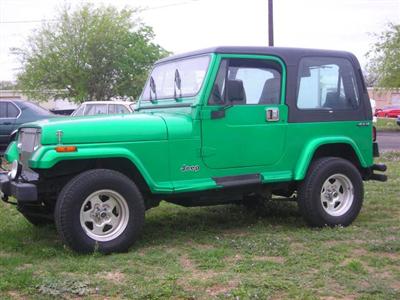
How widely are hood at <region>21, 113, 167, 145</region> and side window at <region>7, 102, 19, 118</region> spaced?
8701 mm

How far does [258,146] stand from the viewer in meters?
6.41

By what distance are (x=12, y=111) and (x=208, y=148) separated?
931cm

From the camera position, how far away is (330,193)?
22.9 feet

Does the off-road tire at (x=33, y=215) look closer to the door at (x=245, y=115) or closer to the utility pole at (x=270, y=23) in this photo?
the door at (x=245, y=115)

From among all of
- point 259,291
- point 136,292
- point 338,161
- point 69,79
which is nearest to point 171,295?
point 136,292

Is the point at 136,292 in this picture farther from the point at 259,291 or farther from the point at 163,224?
the point at 163,224

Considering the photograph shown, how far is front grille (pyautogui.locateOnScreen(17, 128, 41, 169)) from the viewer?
5.68 m

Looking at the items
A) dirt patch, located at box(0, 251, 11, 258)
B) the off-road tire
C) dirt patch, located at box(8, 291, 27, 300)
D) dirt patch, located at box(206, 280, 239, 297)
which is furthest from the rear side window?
dirt patch, located at box(206, 280, 239, 297)

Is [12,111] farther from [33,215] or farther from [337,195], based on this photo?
[337,195]

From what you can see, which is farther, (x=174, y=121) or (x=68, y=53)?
(x=68, y=53)

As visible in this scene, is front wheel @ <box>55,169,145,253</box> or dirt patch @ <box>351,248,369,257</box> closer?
front wheel @ <box>55,169,145,253</box>

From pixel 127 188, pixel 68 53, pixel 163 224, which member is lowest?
pixel 163 224

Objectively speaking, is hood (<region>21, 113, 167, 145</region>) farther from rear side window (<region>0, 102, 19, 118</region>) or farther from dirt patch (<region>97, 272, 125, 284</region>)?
rear side window (<region>0, 102, 19, 118</region>)

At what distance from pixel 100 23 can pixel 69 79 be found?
127 inches
